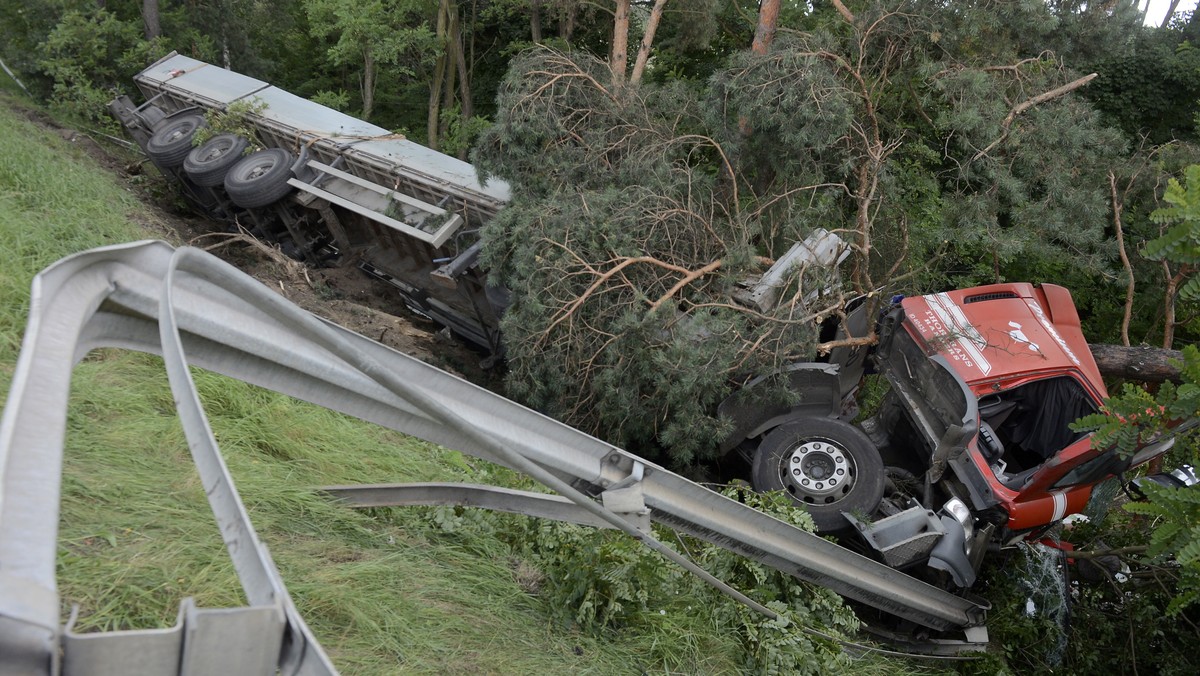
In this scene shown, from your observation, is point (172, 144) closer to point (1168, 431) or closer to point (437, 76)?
point (437, 76)

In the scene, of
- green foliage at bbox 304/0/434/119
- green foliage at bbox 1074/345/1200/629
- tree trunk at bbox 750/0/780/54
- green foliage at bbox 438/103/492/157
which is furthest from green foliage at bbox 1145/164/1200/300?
green foliage at bbox 304/0/434/119

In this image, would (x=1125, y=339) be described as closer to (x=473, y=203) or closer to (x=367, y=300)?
(x=473, y=203)

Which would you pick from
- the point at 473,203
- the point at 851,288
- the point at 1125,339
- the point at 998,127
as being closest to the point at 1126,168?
the point at 1125,339

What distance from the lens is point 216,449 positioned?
1.85 metres

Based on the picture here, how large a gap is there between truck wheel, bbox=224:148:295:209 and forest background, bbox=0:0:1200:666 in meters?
2.44

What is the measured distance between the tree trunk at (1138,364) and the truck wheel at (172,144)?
10.0 meters

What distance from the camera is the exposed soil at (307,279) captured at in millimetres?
9086

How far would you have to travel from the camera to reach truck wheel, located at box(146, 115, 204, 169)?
35.7 feet

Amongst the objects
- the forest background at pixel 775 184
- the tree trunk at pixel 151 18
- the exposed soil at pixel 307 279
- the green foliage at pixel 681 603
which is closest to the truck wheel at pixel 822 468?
the forest background at pixel 775 184

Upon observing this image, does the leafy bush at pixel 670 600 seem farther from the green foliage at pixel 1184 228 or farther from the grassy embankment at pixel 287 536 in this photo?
the green foliage at pixel 1184 228

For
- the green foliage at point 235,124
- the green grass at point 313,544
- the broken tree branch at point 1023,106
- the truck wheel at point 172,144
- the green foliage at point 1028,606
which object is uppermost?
the broken tree branch at point 1023,106

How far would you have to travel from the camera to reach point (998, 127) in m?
9.25

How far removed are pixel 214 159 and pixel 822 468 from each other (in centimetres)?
754

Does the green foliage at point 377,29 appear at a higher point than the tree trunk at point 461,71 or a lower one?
higher
